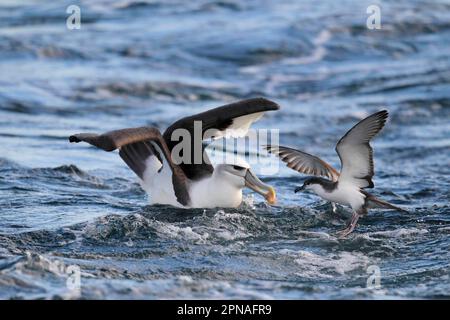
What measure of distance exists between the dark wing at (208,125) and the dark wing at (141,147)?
23 centimetres

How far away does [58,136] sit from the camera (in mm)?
17234

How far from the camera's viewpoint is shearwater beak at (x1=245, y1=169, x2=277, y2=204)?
11102 mm

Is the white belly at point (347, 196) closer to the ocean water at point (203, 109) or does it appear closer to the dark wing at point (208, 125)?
the ocean water at point (203, 109)

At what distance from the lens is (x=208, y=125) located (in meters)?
11.7

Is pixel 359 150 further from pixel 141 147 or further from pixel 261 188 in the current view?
pixel 141 147

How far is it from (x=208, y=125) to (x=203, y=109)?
27.9 ft

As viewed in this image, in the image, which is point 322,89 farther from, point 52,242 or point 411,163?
point 52,242

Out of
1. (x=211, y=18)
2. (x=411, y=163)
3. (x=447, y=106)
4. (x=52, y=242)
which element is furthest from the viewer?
(x=211, y=18)

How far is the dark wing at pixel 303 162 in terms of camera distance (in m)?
11.0

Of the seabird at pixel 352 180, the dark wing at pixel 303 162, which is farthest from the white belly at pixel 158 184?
the seabird at pixel 352 180

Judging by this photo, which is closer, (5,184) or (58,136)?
(5,184)

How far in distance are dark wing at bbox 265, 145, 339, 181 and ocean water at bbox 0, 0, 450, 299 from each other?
55cm

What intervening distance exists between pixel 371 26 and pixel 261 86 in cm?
577
